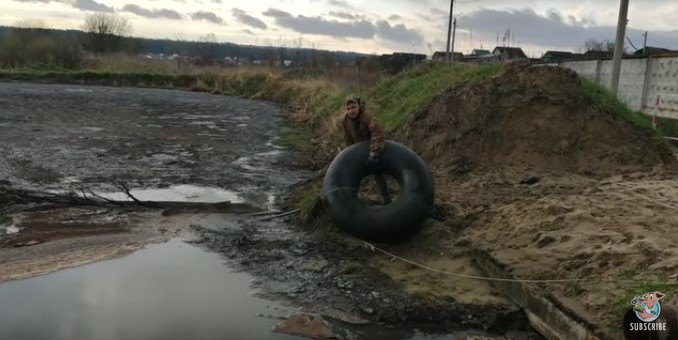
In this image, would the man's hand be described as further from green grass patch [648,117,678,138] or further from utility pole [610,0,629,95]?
green grass patch [648,117,678,138]

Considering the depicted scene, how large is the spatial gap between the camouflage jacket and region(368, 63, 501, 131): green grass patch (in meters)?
4.78

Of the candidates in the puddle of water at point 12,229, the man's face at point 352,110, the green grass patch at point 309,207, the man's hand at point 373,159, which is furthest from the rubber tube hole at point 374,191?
the puddle of water at point 12,229

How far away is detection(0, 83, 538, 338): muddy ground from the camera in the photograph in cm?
623

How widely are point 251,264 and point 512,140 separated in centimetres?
557

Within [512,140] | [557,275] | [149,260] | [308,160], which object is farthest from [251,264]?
[308,160]

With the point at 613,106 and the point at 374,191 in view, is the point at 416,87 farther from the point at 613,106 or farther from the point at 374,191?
the point at 374,191

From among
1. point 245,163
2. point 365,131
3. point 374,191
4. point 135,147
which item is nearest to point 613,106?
point 374,191

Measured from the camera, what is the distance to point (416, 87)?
16750mm

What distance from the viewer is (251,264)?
24.6ft

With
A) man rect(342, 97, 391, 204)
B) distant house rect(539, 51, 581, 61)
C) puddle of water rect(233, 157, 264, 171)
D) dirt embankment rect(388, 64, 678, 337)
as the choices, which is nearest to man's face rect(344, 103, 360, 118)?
man rect(342, 97, 391, 204)

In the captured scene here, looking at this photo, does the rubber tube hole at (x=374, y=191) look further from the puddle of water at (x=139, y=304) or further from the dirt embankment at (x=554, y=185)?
the puddle of water at (x=139, y=304)

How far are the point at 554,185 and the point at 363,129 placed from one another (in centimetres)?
303

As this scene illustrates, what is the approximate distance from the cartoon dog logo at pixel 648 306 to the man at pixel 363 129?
391 centimetres

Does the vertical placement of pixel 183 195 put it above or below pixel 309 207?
below
